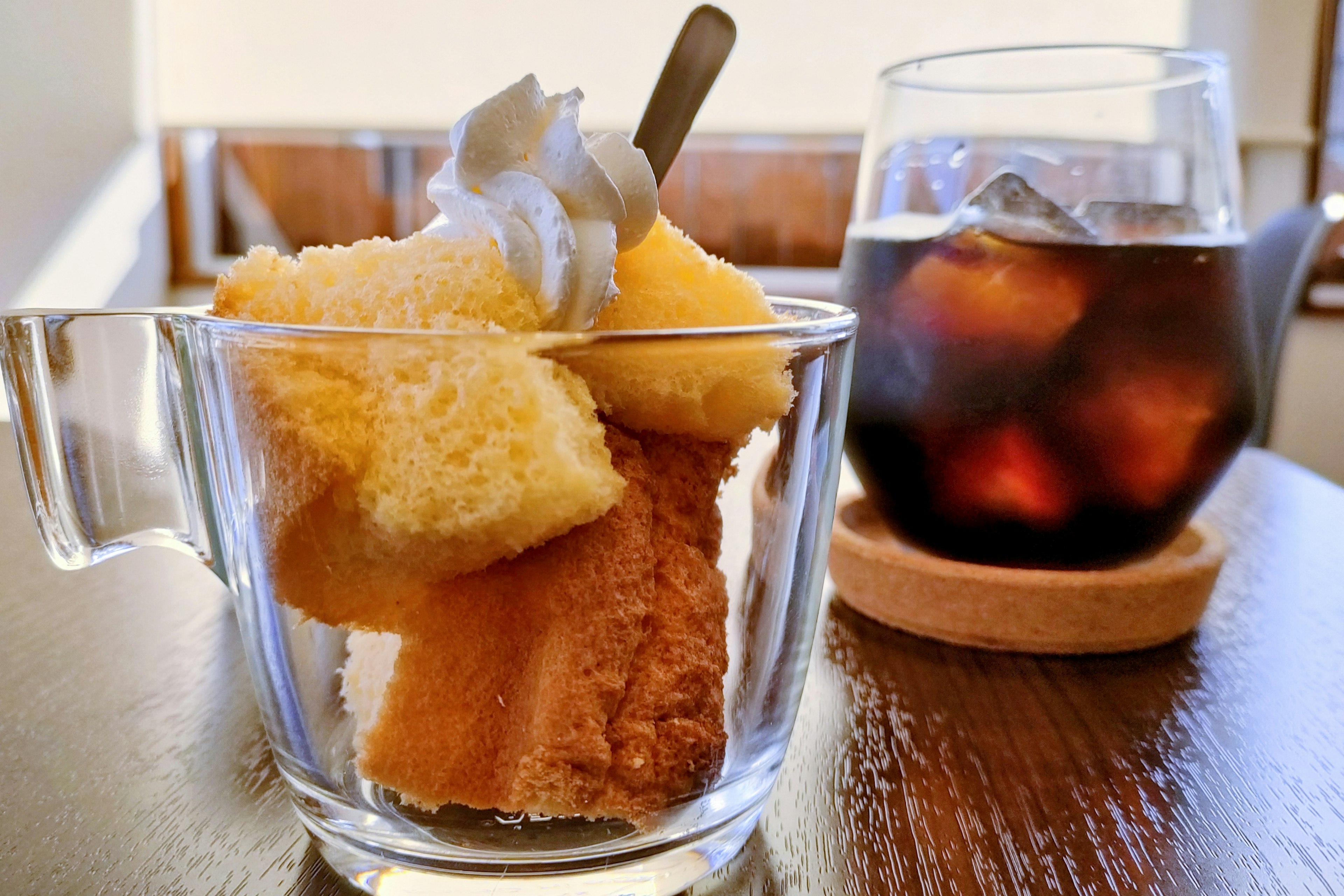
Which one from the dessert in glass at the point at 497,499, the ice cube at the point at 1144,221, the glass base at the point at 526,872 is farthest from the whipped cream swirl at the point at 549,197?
the ice cube at the point at 1144,221

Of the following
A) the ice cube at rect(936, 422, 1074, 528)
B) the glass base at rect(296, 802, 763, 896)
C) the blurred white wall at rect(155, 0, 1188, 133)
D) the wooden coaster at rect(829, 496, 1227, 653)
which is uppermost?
the blurred white wall at rect(155, 0, 1188, 133)

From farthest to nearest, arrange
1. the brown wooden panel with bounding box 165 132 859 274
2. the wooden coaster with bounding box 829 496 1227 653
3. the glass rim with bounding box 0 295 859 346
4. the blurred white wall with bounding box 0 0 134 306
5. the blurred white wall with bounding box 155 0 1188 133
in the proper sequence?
the brown wooden panel with bounding box 165 132 859 274, the blurred white wall with bounding box 155 0 1188 133, the blurred white wall with bounding box 0 0 134 306, the wooden coaster with bounding box 829 496 1227 653, the glass rim with bounding box 0 295 859 346

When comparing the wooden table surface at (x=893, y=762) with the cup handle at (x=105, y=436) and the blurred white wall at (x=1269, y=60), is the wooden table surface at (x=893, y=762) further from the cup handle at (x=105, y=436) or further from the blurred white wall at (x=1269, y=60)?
the blurred white wall at (x=1269, y=60)

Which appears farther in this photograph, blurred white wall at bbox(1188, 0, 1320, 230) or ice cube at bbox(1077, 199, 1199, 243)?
blurred white wall at bbox(1188, 0, 1320, 230)

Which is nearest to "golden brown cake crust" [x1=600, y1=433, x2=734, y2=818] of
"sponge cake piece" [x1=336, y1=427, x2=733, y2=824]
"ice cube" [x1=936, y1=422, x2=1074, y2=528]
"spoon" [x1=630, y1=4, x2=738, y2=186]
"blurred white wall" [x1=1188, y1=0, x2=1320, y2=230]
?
"sponge cake piece" [x1=336, y1=427, x2=733, y2=824]

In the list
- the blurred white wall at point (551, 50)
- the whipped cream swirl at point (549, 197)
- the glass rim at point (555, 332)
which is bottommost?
the glass rim at point (555, 332)

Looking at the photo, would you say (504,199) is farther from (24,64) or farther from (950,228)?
(24,64)

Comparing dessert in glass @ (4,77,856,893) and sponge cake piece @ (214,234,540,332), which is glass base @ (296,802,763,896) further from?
sponge cake piece @ (214,234,540,332)
